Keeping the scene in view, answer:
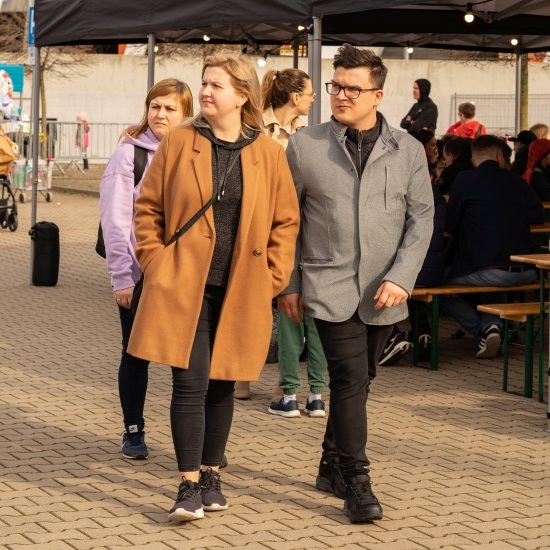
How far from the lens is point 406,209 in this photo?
542 centimetres

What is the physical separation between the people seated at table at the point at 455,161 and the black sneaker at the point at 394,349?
2.86m

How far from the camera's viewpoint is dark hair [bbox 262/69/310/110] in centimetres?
748

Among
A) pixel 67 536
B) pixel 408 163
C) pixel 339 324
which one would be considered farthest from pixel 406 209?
pixel 67 536

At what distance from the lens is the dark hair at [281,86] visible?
7.48 metres

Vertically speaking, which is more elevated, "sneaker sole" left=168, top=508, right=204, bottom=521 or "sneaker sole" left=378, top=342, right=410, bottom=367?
"sneaker sole" left=378, top=342, right=410, bottom=367

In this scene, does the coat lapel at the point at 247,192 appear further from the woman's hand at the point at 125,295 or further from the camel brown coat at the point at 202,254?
the woman's hand at the point at 125,295

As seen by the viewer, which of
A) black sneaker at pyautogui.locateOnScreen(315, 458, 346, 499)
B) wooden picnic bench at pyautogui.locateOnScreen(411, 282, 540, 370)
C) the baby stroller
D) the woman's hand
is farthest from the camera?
the baby stroller

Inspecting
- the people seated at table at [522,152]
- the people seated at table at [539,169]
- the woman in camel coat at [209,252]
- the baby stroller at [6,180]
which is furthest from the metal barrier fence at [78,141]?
the woman in camel coat at [209,252]

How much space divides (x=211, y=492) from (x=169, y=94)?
6.09 feet

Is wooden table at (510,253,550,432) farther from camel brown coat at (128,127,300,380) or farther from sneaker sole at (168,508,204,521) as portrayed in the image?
sneaker sole at (168,508,204,521)

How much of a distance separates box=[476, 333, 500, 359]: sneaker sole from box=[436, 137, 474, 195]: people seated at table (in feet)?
8.28

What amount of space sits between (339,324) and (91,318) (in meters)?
6.13

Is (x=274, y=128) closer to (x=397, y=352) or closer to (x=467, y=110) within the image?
(x=397, y=352)

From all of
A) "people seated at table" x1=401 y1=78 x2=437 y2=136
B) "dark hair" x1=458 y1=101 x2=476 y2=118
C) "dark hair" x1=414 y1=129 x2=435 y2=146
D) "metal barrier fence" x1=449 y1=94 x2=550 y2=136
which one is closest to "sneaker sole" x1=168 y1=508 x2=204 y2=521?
"dark hair" x1=414 y1=129 x2=435 y2=146
